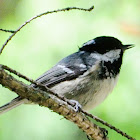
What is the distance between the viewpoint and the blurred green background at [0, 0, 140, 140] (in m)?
2.63

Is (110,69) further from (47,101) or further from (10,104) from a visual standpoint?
(47,101)

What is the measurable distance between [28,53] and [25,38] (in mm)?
146

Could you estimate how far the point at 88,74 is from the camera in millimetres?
2592

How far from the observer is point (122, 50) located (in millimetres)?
2875

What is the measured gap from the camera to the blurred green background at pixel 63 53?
8.63 ft

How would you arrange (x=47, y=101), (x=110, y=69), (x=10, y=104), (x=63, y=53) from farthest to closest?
(x=63, y=53), (x=110, y=69), (x=10, y=104), (x=47, y=101)

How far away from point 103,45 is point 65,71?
41cm

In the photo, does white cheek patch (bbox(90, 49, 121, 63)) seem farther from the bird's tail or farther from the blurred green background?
the bird's tail

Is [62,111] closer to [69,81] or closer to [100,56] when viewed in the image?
[69,81]

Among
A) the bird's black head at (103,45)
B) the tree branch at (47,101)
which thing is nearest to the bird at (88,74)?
the bird's black head at (103,45)

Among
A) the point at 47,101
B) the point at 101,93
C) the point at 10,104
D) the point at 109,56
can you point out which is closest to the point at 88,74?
the point at 101,93

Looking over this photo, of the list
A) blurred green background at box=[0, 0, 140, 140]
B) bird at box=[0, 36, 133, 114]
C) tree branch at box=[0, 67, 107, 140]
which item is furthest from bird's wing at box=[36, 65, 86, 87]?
tree branch at box=[0, 67, 107, 140]

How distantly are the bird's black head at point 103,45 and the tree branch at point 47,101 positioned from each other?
0.89 meters

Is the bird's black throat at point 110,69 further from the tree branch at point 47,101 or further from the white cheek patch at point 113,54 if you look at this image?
the tree branch at point 47,101
